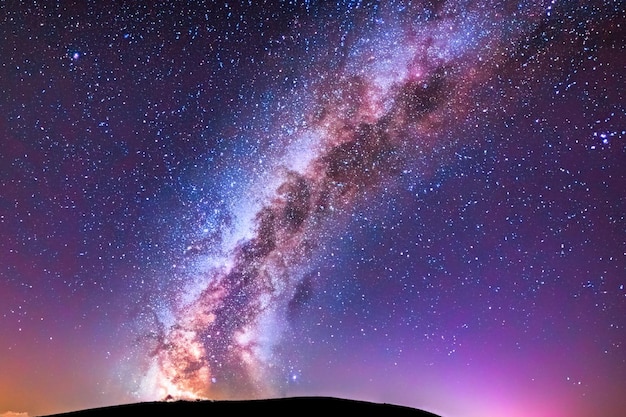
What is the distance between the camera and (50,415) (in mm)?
15008

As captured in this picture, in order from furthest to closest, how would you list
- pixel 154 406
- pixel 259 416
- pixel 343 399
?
1. pixel 343 399
2. pixel 154 406
3. pixel 259 416

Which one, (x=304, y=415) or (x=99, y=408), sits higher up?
(x=99, y=408)

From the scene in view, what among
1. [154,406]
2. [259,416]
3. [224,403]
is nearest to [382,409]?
[259,416]

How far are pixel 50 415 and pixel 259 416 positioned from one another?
693 centimetres

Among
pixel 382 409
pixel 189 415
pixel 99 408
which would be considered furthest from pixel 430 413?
pixel 99 408

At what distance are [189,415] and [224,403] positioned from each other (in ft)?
4.19

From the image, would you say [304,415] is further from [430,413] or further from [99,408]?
[99,408]

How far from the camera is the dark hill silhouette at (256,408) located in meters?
13.8

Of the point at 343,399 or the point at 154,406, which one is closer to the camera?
the point at 154,406

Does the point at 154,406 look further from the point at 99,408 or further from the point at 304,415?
the point at 304,415

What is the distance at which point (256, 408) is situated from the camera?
46.2 ft

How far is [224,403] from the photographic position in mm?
14578

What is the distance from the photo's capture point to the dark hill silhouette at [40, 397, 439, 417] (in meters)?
13.8

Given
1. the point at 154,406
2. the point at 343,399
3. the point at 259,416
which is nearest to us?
the point at 259,416
